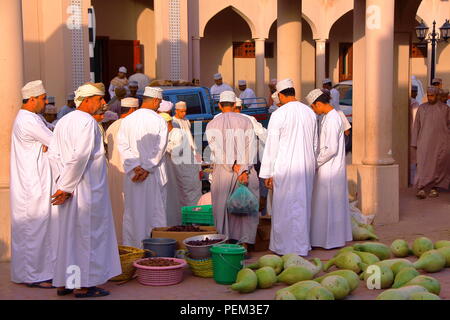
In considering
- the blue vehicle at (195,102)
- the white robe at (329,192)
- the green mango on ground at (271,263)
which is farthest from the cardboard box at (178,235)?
the blue vehicle at (195,102)

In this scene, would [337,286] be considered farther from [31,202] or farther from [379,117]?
[379,117]

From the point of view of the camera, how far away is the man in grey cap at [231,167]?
745 cm

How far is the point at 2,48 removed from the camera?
7.33 m

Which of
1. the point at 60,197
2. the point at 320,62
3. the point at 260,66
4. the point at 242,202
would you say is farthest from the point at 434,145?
the point at 320,62

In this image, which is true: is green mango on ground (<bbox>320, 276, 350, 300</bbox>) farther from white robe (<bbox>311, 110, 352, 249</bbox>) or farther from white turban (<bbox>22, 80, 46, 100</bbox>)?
white turban (<bbox>22, 80, 46, 100</bbox>)

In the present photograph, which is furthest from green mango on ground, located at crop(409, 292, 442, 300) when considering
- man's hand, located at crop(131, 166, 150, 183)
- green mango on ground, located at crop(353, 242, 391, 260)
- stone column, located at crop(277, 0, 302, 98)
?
stone column, located at crop(277, 0, 302, 98)

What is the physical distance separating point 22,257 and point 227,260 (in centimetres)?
181

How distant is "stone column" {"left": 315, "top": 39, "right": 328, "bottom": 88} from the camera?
2214 cm

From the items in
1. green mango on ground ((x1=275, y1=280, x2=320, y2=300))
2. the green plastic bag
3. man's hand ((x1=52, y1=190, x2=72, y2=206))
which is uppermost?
man's hand ((x1=52, y1=190, x2=72, y2=206))

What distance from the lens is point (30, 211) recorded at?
647cm

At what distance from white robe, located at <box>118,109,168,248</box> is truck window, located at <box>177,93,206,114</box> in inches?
219

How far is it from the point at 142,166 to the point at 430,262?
309 cm
